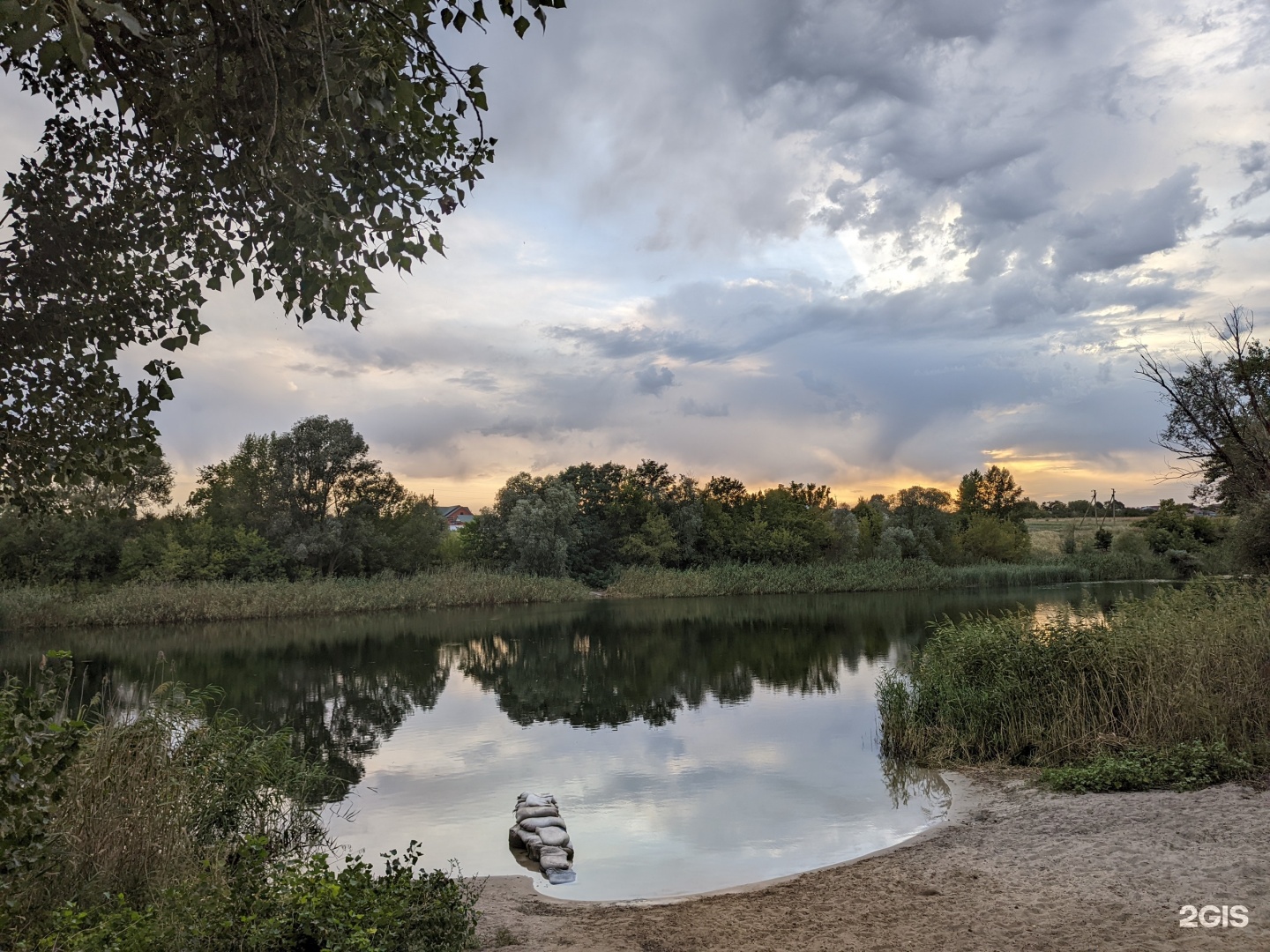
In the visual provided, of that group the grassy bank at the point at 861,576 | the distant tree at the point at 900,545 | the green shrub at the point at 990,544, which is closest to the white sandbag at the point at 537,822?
the grassy bank at the point at 861,576

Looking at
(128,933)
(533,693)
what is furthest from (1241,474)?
(128,933)

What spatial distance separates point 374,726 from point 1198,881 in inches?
Answer: 506

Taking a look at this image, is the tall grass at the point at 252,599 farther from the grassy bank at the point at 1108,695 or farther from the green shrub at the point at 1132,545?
the green shrub at the point at 1132,545

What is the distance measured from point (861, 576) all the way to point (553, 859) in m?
49.3

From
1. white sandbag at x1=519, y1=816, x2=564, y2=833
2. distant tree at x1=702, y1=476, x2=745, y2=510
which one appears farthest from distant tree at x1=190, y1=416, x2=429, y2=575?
white sandbag at x1=519, y1=816, x2=564, y2=833

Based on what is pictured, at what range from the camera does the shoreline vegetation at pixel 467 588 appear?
33.0m

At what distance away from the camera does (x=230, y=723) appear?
8.80 m

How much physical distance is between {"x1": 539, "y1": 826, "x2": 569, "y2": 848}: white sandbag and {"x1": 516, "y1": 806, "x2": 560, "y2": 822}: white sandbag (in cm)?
47

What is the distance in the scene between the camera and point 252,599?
35719mm

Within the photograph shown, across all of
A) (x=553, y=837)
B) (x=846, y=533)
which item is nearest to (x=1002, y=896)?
(x=553, y=837)

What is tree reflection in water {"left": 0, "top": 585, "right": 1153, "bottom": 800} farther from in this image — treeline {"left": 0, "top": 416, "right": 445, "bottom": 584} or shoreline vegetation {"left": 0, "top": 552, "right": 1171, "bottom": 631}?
treeline {"left": 0, "top": 416, "right": 445, "bottom": 584}

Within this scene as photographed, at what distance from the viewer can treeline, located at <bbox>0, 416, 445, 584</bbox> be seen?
39.3 metres

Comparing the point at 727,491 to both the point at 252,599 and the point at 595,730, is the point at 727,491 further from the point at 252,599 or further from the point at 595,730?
the point at 595,730

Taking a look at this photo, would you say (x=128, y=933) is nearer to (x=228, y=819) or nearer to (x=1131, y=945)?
(x=228, y=819)
